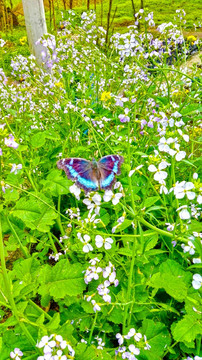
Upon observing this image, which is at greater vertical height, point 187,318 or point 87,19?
point 87,19

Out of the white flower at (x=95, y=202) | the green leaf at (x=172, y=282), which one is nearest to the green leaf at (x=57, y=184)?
the white flower at (x=95, y=202)

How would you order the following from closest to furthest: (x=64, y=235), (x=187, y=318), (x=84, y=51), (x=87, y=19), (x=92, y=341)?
(x=187, y=318) < (x=92, y=341) < (x=64, y=235) < (x=84, y=51) < (x=87, y=19)

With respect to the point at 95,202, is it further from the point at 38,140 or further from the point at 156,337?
the point at 38,140

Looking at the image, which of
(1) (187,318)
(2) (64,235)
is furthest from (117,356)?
(2) (64,235)

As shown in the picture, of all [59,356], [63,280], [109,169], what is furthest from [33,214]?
[59,356]

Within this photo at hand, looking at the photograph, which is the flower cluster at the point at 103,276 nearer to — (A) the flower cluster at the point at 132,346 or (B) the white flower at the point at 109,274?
(B) the white flower at the point at 109,274

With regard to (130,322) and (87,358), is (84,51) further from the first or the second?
(87,358)
